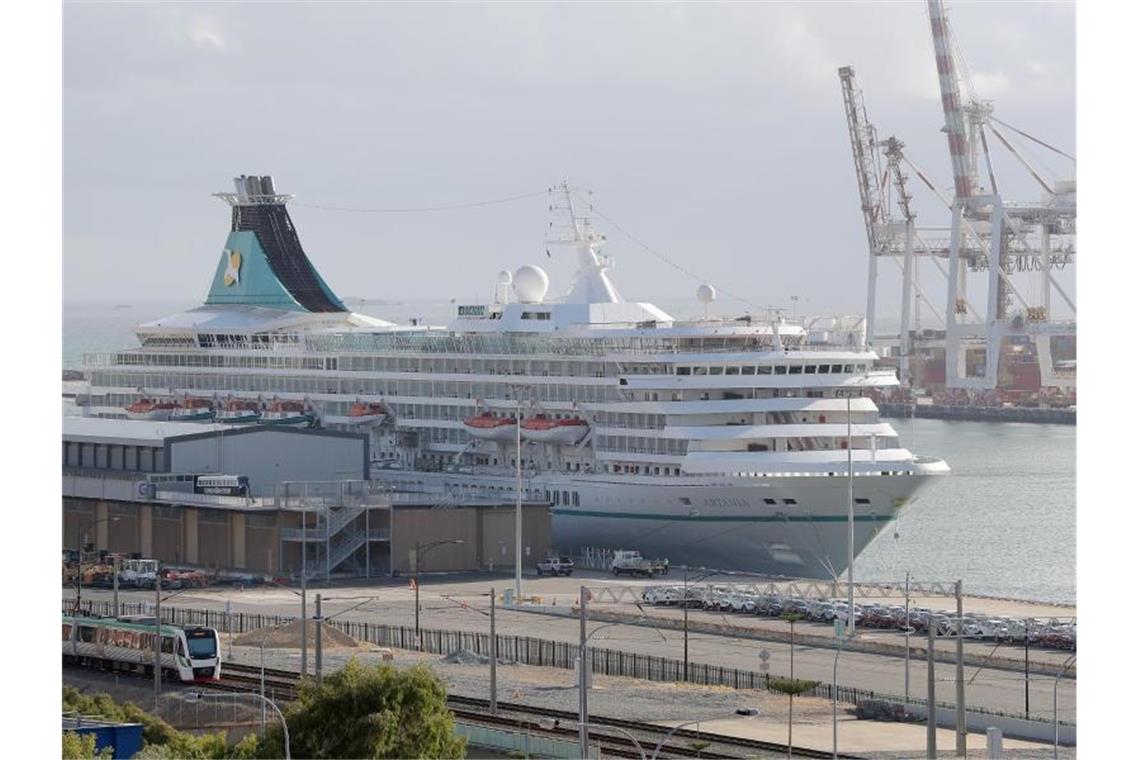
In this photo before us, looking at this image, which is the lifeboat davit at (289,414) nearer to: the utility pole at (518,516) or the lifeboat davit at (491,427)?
the lifeboat davit at (491,427)

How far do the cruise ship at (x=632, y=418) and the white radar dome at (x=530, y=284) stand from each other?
0.13 feet

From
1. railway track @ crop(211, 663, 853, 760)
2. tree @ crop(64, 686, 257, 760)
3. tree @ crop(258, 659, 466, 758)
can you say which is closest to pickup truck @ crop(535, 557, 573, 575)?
railway track @ crop(211, 663, 853, 760)

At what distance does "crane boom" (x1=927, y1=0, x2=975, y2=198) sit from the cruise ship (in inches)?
1872

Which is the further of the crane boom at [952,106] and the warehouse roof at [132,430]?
the crane boom at [952,106]

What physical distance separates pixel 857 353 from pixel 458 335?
786cm

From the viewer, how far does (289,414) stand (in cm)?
4734

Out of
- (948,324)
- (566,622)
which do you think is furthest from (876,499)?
(948,324)

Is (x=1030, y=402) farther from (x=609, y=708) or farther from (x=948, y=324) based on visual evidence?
(x=609, y=708)

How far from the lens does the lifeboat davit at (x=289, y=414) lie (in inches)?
1812

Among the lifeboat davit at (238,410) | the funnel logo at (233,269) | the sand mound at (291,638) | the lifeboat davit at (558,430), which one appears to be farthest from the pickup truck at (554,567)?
the funnel logo at (233,269)

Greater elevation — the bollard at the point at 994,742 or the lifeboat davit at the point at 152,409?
the lifeboat davit at the point at 152,409

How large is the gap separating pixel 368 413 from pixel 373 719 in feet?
85.6

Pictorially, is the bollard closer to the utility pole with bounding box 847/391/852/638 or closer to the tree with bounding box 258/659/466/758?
the tree with bounding box 258/659/466/758
